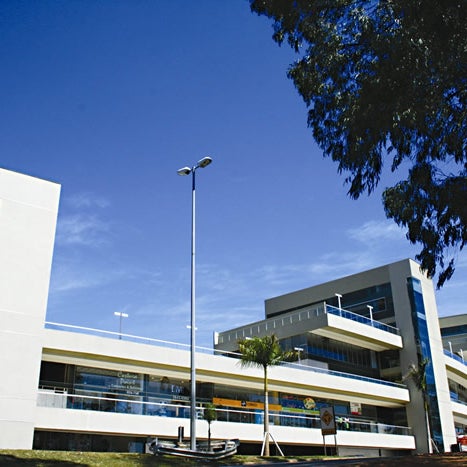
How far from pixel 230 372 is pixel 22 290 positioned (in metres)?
15.9

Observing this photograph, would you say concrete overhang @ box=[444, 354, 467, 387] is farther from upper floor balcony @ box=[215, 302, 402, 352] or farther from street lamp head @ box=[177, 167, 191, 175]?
street lamp head @ box=[177, 167, 191, 175]

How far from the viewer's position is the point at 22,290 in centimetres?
2612

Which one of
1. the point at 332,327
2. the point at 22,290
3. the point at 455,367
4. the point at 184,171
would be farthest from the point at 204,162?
the point at 455,367

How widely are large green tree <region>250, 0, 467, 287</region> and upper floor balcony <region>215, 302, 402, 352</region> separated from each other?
27131 millimetres

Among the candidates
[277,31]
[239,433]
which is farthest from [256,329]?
[277,31]

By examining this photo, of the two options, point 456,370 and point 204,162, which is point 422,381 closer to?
point 456,370

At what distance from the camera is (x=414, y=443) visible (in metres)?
49.2

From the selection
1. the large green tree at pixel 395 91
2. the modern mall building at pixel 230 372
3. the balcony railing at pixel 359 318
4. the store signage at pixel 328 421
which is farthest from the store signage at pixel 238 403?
the large green tree at pixel 395 91

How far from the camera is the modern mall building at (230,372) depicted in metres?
26.0

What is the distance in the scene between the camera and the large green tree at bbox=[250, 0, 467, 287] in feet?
49.7

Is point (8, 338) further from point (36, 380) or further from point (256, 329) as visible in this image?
point (256, 329)

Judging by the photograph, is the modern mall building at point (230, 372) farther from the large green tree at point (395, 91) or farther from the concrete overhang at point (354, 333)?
the large green tree at point (395, 91)

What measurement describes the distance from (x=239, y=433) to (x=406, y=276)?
87.7 feet

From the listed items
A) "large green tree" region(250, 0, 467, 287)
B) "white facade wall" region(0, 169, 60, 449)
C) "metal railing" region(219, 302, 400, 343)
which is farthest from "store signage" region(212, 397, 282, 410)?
"large green tree" region(250, 0, 467, 287)
